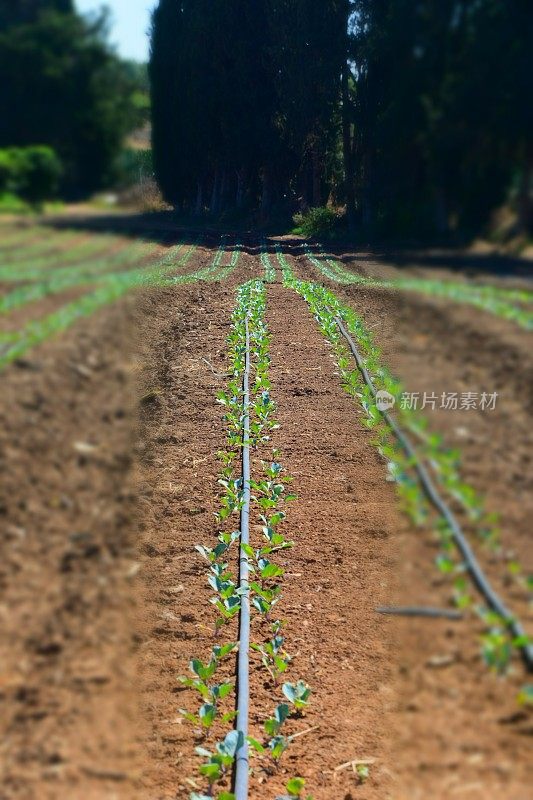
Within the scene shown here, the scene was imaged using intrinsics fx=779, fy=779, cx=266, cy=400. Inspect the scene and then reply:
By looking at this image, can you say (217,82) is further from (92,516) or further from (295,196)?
(92,516)

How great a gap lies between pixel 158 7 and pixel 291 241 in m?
0.77

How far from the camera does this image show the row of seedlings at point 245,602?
2.87 m

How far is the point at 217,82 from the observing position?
7.68 ft

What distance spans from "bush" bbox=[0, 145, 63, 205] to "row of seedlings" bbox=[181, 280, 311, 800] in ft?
6.51

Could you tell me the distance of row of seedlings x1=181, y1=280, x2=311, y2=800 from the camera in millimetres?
2873

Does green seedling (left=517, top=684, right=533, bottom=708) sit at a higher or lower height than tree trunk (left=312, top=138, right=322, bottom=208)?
lower

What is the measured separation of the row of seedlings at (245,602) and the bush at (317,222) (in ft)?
5.62

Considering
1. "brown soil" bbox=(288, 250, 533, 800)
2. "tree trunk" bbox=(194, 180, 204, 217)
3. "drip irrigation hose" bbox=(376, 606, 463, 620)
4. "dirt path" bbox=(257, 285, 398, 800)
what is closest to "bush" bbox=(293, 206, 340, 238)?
"tree trunk" bbox=(194, 180, 204, 217)

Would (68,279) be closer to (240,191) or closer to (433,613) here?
(433,613)

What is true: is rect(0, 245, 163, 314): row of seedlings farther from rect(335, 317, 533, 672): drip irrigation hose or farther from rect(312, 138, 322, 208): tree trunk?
rect(312, 138, 322, 208): tree trunk

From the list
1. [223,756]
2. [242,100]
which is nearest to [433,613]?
[242,100]

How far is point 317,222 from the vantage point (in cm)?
216

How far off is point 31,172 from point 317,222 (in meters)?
1.15

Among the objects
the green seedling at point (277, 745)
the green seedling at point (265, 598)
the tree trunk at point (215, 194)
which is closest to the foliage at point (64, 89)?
the tree trunk at point (215, 194)
